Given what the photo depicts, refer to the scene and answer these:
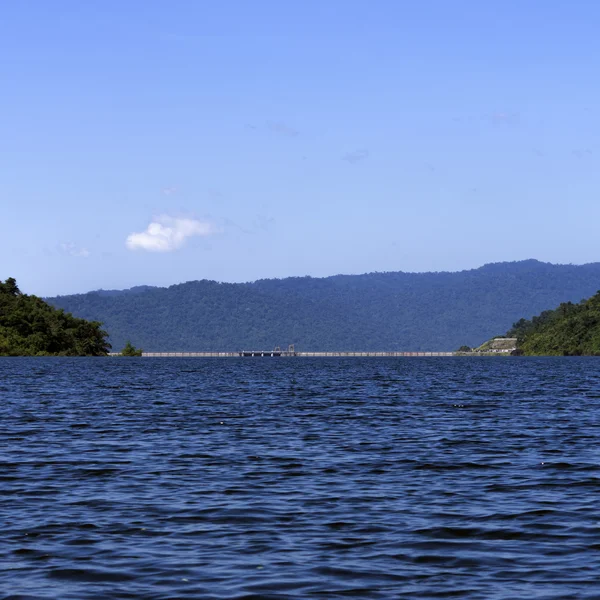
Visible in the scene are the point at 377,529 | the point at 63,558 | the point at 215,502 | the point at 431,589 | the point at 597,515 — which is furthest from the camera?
the point at 215,502

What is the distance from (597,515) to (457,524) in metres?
4.05

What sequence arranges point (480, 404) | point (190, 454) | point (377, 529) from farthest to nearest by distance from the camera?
point (480, 404) → point (190, 454) → point (377, 529)

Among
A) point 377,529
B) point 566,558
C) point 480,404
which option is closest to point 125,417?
point 480,404

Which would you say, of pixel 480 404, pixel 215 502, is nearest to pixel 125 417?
pixel 480 404

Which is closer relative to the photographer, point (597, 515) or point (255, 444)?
point (597, 515)

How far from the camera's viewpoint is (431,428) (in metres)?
53.7

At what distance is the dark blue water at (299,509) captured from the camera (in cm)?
2111

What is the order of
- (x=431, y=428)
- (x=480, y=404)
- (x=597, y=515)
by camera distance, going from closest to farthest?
(x=597, y=515) < (x=431, y=428) < (x=480, y=404)

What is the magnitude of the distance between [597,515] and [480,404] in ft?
154

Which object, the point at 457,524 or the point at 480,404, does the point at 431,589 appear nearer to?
the point at 457,524

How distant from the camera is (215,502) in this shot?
98.2 ft

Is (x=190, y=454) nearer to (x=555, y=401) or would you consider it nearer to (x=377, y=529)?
(x=377, y=529)

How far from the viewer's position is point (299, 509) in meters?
28.9

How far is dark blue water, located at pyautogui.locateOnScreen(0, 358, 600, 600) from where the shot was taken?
831 inches
